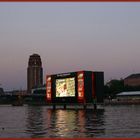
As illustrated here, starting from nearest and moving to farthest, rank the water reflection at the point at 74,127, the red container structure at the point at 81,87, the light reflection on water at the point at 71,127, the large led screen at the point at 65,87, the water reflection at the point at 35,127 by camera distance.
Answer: the water reflection at the point at 74,127 < the light reflection on water at the point at 71,127 < the water reflection at the point at 35,127 < the red container structure at the point at 81,87 < the large led screen at the point at 65,87

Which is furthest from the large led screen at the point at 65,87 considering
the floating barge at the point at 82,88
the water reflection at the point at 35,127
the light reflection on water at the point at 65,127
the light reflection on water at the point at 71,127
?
the light reflection on water at the point at 65,127

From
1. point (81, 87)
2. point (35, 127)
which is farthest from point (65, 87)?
point (35, 127)

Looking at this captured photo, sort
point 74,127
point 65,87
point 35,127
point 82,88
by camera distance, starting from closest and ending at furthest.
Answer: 1. point 74,127
2. point 35,127
3. point 82,88
4. point 65,87

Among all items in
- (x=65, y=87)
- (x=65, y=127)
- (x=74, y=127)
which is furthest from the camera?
(x=65, y=87)

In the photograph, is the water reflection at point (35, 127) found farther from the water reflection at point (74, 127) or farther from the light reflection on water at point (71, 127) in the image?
the water reflection at point (74, 127)

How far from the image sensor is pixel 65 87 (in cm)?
10144

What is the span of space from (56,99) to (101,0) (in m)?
82.5

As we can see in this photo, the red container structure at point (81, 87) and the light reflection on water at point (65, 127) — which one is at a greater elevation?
the red container structure at point (81, 87)

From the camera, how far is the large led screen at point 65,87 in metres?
98.9

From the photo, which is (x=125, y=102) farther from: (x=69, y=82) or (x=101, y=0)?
(x=101, y=0)

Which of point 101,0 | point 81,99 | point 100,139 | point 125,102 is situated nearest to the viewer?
point 101,0

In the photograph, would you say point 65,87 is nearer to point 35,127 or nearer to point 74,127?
point 35,127

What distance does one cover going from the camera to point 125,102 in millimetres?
182750

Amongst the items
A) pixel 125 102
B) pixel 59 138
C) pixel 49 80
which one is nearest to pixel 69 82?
pixel 49 80
